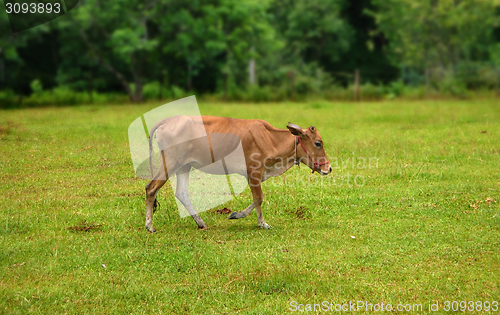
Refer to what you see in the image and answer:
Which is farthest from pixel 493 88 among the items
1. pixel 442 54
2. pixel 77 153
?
pixel 77 153

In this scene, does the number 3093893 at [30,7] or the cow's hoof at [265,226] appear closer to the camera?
the cow's hoof at [265,226]

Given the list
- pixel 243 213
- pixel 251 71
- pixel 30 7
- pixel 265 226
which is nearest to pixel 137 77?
pixel 30 7

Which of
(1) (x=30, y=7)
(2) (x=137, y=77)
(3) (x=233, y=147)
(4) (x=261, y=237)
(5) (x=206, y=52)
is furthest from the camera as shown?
(5) (x=206, y=52)

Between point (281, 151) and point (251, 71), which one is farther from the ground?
point (281, 151)

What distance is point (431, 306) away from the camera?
6422 millimetres

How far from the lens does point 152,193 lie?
850 cm

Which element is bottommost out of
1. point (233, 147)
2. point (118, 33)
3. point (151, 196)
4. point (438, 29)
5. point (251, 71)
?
point (251, 71)

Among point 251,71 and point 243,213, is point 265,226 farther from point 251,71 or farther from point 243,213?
point 251,71

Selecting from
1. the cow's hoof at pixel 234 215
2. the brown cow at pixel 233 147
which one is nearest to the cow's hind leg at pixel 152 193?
the brown cow at pixel 233 147

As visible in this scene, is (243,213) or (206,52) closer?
(243,213)

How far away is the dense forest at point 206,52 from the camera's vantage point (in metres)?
30.1

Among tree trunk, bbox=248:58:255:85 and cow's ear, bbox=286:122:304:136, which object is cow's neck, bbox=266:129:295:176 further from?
tree trunk, bbox=248:58:255:85

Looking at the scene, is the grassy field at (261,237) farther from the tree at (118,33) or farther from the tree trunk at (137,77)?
the tree trunk at (137,77)

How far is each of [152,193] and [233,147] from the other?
142 centimetres
